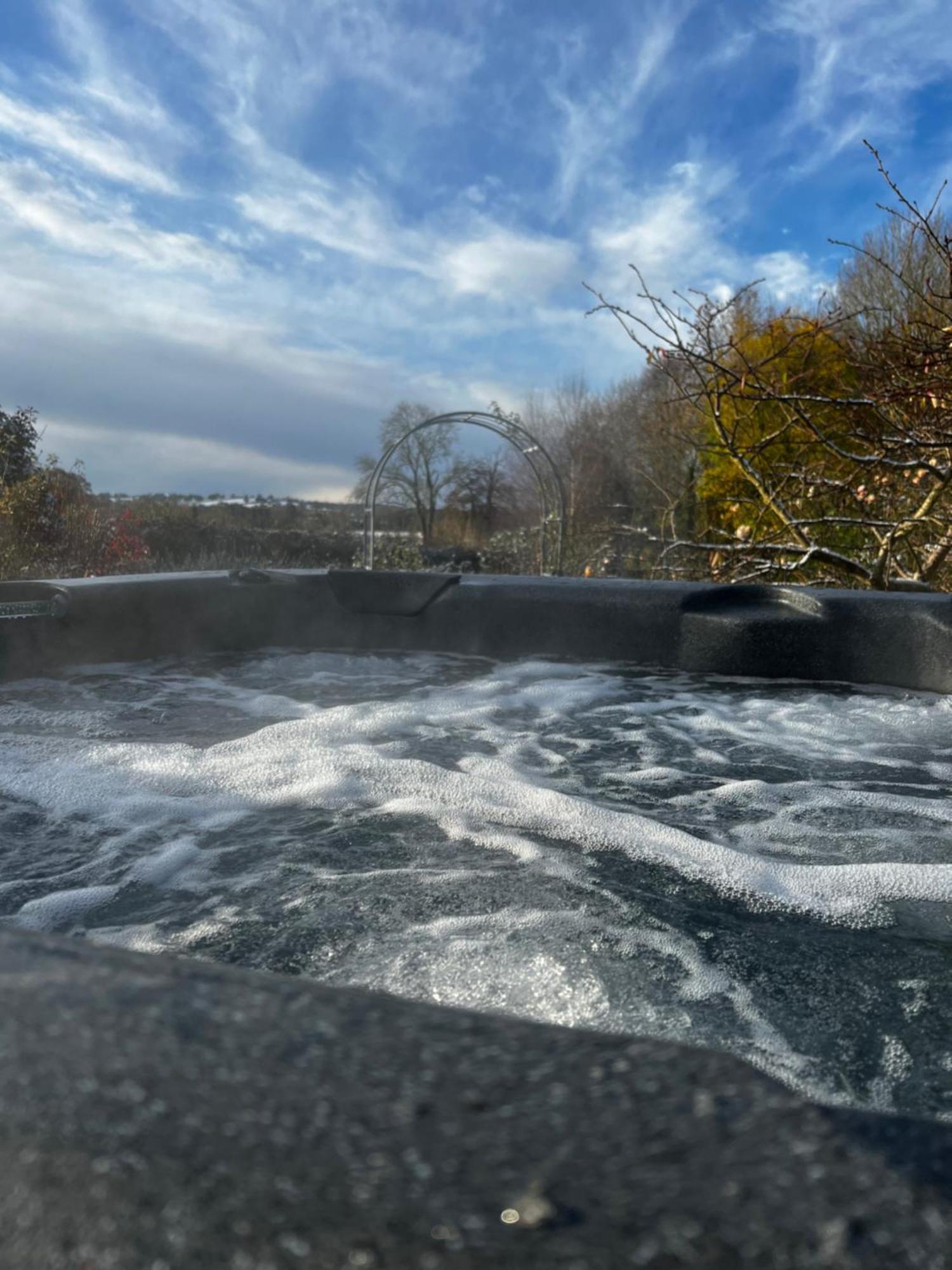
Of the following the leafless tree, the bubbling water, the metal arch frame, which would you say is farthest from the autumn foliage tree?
the leafless tree

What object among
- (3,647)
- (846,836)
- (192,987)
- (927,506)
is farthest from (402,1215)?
(927,506)

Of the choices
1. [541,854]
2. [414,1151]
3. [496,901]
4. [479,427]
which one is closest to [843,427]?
[479,427]

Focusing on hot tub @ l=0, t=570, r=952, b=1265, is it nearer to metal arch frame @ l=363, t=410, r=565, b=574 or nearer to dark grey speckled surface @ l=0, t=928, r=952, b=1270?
dark grey speckled surface @ l=0, t=928, r=952, b=1270

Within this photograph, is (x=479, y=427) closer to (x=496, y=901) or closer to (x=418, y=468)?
(x=496, y=901)

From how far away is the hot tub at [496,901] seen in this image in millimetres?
346

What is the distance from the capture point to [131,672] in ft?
9.92

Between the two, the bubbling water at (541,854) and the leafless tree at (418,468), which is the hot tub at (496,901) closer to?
the bubbling water at (541,854)

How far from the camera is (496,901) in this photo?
1.31 meters

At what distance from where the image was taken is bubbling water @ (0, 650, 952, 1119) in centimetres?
105

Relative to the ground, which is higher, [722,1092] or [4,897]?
[722,1092]

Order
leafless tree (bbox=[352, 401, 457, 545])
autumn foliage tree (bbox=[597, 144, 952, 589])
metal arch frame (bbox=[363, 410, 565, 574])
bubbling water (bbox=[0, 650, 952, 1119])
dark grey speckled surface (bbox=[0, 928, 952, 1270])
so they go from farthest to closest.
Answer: leafless tree (bbox=[352, 401, 457, 545])
metal arch frame (bbox=[363, 410, 565, 574])
autumn foliage tree (bbox=[597, 144, 952, 589])
bubbling water (bbox=[0, 650, 952, 1119])
dark grey speckled surface (bbox=[0, 928, 952, 1270])

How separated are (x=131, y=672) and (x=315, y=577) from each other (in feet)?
2.89

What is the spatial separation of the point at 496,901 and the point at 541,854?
8.6 inches

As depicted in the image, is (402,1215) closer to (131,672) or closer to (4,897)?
(4,897)
